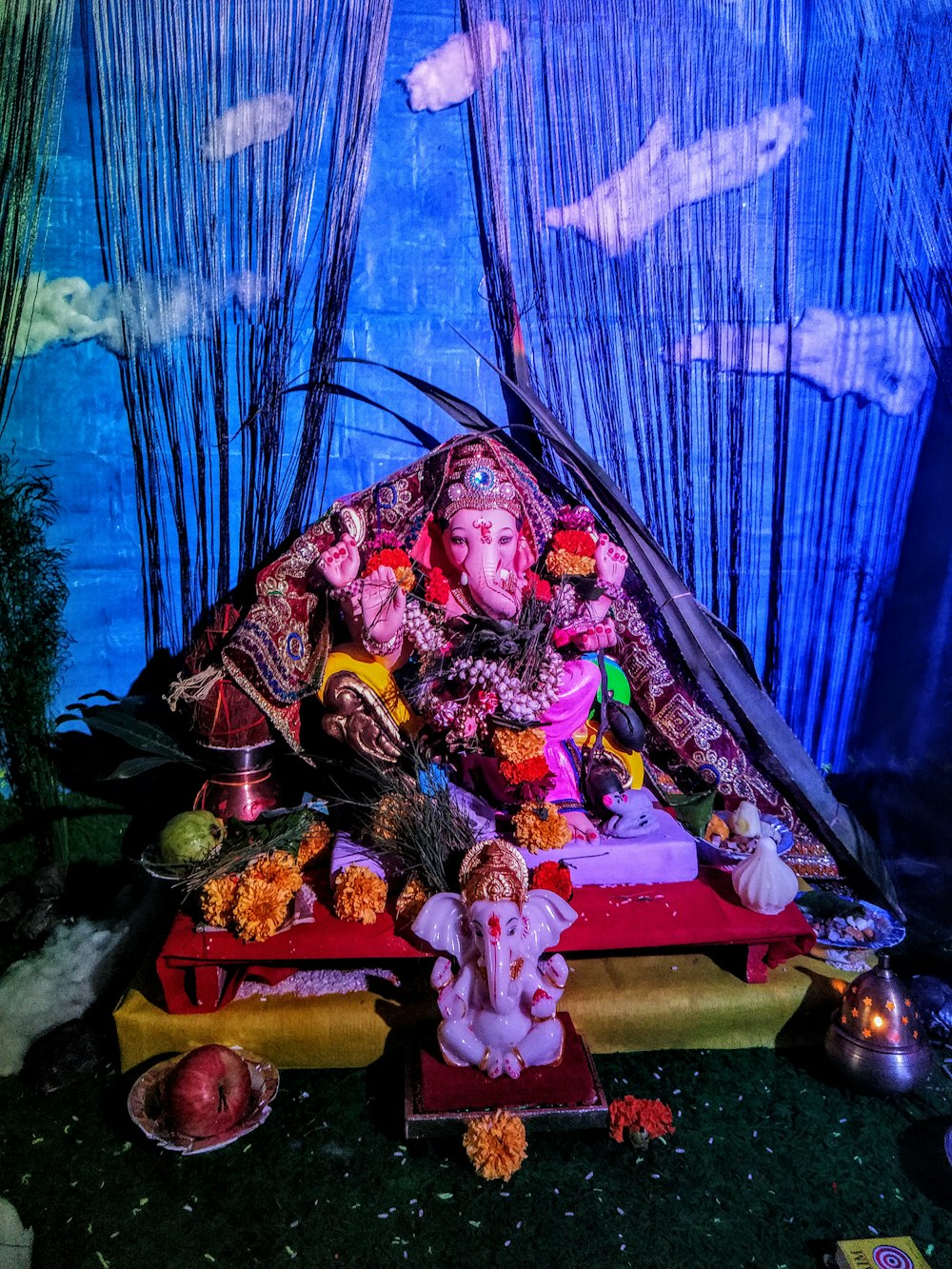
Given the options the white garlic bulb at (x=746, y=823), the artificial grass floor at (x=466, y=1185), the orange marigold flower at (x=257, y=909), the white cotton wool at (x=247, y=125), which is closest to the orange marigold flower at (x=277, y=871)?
the orange marigold flower at (x=257, y=909)

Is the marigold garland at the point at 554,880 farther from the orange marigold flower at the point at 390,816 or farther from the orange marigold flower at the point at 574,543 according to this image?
the orange marigold flower at the point at 574,543

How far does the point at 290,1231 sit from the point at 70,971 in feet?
5.49

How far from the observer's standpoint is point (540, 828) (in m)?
3.60

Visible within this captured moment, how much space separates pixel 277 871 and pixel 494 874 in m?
0.92

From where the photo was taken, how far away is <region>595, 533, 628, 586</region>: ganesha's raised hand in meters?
4.17

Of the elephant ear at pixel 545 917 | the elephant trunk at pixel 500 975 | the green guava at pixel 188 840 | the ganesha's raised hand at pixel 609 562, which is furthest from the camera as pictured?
the ganesha's raised hand at pixel 609 562

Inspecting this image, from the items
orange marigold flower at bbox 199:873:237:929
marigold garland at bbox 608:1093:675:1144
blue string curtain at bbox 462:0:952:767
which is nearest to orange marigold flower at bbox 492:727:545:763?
orange marigold flower at bbox 199:873:237:929

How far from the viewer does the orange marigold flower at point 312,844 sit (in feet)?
12.5

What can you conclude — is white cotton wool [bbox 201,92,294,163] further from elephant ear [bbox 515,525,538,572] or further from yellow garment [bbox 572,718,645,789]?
yellow garment [bbox 572,718,645,789]

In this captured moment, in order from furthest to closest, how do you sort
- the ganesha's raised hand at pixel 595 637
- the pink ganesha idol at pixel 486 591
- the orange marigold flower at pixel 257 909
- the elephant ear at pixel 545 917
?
the ganesha's raised hand at pixel 595 637 < the pink ganesha idol at pixel 486 591 < the orange marigold flower at pixel 257 909 < the elephant ear at pixel 545 917

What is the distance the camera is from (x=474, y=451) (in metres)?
4.13

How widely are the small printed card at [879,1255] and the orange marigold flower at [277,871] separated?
87.9 inches

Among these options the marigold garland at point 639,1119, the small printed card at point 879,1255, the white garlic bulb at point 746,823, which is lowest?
the small printed card at point 879,1255

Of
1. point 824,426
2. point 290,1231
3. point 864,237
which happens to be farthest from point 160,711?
point 864,237
